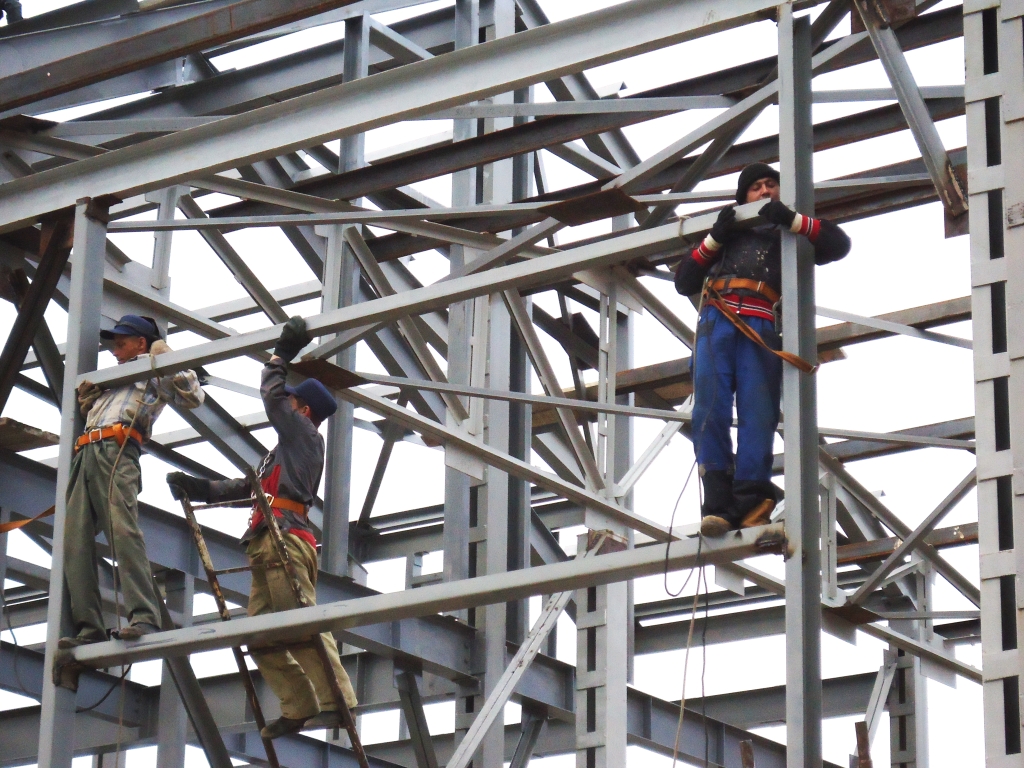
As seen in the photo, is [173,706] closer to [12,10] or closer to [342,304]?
[342,304]

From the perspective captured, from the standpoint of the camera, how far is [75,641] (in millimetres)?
11078

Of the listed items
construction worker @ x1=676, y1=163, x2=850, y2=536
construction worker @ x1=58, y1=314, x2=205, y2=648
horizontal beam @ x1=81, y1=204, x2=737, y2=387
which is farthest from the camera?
construction worker @ x1=58, y1=314, x2=205, y2=648

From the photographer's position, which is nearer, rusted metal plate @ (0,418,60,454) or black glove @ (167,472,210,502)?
black glove @ (167,472,210,502)

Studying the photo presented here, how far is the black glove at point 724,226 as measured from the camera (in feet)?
31.0

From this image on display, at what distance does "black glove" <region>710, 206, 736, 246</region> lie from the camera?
31.0 ft

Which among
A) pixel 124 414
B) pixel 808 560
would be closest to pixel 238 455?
pixel 124 414

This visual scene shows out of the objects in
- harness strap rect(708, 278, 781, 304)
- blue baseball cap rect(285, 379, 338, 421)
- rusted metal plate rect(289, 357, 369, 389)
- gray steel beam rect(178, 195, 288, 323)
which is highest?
gray steel beam rect(178, 195, 288, 323)

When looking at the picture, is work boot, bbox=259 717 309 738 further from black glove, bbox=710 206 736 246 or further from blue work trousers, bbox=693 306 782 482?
black glove, bbox=710 206 736 246

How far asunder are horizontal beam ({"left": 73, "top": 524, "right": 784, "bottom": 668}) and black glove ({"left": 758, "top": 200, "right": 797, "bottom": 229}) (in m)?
1.56

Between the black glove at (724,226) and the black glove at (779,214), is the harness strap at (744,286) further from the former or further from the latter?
the black glove at (779,214)

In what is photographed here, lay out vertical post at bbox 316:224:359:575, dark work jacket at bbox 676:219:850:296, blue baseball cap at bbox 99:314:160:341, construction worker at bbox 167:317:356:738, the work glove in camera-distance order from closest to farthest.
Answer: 1. dark work jacket at bbox 676:219:850:296
2. construction worker at bbox 167:317:356:738
3. the work glove
4. blue baseball cap at bbox 99:314:160:341
5. vertical post at bbox 316:224:359:575

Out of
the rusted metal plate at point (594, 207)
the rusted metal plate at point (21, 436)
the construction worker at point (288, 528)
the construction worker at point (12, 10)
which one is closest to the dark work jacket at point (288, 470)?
the construction worker at point (288, 528)

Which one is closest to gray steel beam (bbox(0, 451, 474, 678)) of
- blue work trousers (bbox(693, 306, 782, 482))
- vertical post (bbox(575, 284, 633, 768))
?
vertical post (bbox(575, 284, 633, 768))

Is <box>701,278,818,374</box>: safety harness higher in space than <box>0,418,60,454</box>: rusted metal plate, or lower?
lower
